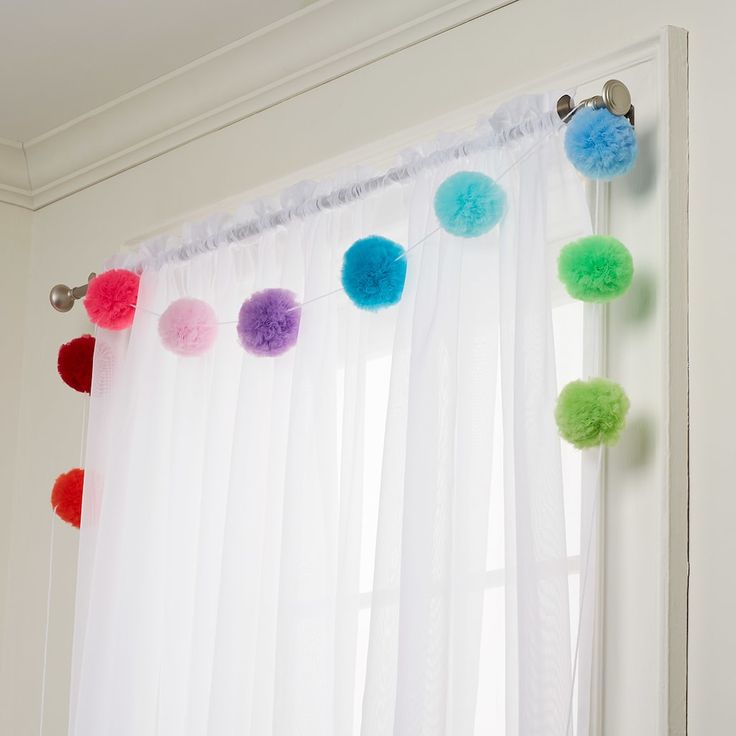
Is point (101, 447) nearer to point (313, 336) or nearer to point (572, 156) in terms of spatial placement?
point (313, 336)

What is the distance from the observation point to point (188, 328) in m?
1.99

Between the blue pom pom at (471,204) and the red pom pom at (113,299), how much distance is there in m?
0.69

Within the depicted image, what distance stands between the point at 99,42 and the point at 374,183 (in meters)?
0.59

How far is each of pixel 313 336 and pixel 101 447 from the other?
0.47 meters

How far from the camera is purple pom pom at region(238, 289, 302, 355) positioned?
1853 mm

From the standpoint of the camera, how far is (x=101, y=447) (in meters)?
2.11

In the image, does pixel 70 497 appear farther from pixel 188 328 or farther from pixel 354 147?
pixel 354 147

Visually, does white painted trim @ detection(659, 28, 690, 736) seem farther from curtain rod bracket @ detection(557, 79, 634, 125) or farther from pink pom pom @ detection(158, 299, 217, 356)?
pink pom pom @ detection(158, 299, 217, 356)

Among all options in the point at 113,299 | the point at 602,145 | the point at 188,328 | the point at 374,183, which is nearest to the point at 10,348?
the point at 113,299

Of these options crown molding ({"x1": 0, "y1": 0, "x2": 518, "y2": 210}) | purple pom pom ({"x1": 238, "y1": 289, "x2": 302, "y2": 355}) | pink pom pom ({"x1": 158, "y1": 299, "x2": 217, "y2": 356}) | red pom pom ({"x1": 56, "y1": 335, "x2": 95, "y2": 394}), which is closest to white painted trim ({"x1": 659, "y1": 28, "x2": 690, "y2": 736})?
crown molding ({"x1": 0, "y1": 0, "x2": 518, "y2": 210})

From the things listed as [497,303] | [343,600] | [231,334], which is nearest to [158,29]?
[231,334]

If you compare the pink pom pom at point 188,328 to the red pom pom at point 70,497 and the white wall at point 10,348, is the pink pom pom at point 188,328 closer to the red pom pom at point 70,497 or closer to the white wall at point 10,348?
the red pom pom at point 70,497

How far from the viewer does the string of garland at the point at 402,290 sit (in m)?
1.46

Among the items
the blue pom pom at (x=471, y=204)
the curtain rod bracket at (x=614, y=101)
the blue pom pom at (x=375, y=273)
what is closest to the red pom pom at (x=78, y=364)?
the blue pom pom at (x=375, y=273)
